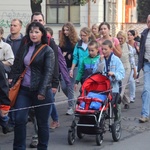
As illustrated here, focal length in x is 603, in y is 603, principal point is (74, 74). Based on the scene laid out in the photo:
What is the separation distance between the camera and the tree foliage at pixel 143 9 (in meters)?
53.1

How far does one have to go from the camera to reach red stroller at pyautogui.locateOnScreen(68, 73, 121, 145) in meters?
9.49

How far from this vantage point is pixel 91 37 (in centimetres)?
1215

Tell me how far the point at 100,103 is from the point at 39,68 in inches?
75.5

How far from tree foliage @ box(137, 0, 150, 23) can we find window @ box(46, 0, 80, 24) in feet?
75.5

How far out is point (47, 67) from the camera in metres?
7.90

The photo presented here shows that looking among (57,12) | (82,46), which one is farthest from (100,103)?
(57,12)

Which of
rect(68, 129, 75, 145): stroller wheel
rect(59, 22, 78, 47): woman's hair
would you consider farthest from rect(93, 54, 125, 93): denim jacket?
rect(59, 22, 78, 47): woman's hair

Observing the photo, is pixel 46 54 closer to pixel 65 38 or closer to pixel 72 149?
pixel 72 149

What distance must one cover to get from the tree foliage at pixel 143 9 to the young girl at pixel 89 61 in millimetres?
42255

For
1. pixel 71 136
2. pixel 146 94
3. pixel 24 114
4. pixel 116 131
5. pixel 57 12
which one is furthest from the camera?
pixel 57 12

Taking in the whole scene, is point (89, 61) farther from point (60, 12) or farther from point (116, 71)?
point (60, 12)

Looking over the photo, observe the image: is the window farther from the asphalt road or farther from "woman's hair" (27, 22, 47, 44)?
"woman's hair" (27, 22, 47, 44)

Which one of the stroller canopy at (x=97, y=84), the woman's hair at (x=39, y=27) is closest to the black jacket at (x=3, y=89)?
the woman's hair at (x=39, y=27)

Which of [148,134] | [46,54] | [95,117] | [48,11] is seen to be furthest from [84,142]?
[48,11]
